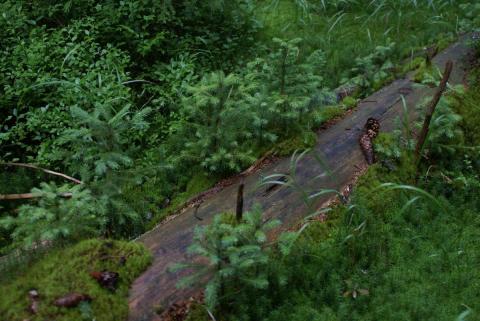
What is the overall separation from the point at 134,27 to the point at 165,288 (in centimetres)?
420

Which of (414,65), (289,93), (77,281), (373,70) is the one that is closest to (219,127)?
(289,93)

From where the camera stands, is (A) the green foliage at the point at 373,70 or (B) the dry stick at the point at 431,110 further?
(A) the green foliage at the point at 373,70

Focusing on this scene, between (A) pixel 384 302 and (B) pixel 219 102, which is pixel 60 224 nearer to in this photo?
(B) pixel 219 102

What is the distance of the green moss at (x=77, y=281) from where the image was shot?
3168 mm

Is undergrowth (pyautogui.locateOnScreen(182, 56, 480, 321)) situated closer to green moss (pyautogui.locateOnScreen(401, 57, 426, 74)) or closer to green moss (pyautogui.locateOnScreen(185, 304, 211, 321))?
green moss (pyautogui.locateOnScreen(185, 304, 211, 321))

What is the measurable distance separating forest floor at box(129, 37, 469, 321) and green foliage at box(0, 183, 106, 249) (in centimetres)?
49

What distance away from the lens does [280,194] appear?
169 inches

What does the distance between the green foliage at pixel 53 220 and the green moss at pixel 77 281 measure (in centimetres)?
16

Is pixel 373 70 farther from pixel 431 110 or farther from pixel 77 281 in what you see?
pixel 77 281

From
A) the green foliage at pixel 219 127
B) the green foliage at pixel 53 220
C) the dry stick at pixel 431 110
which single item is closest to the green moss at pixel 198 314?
the green foliage at pixel 53 220

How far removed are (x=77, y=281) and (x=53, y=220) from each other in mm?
603

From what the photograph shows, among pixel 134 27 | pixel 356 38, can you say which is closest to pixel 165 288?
pixel 134 27

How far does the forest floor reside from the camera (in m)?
3.46

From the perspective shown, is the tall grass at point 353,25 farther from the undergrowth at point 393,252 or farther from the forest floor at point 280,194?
the undergrowth at point 393,252
